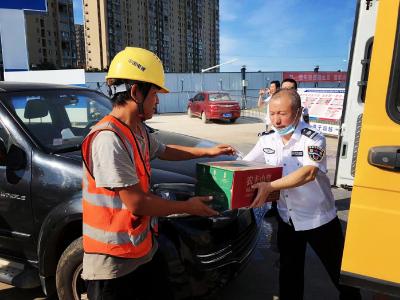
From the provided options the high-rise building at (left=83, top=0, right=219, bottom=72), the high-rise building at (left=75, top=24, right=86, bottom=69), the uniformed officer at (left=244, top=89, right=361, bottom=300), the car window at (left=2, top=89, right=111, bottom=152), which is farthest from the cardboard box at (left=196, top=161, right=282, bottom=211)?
the high-rise building at (left=75, top=24, right=86, bottom=69)

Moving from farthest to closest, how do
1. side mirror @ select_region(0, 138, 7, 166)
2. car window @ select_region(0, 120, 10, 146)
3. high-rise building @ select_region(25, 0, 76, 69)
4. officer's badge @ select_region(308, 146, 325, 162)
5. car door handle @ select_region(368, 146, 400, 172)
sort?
high-rise building @ select_region(25, 0, 76, 69) → car window @ select_region(0, 120, 10, 146) → side mirror @ select_region(0, 138, 7, 166) → officer's badge @ select_region(308, 146, 325, 162) → car door handle @ select_region(368, 146, 400, 172)

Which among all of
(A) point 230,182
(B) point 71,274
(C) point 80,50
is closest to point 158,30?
(C) point 80,50

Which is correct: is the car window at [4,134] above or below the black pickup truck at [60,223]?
above

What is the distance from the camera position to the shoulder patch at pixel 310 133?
2266mm

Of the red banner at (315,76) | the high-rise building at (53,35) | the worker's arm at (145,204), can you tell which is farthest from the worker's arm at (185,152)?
the high-rise building at (53,35)

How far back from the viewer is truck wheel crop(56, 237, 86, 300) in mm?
2482

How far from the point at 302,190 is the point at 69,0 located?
11138cm

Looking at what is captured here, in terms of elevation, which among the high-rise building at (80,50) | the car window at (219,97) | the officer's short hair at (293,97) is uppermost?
the high-rise building at (80,50)

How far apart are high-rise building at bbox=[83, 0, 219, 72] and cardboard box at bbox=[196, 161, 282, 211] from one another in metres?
97.8

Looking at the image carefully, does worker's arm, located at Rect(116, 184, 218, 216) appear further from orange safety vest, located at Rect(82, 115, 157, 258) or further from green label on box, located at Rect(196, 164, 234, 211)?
green label on box, located at Rect(196, 164, 234, 211)

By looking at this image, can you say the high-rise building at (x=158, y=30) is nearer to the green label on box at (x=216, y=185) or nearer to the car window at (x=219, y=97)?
the car window at (x=219, y=97)

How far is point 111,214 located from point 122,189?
6.2 inches

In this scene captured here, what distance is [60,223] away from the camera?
256cm

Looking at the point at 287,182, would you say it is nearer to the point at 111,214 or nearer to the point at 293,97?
the point at 293,97
